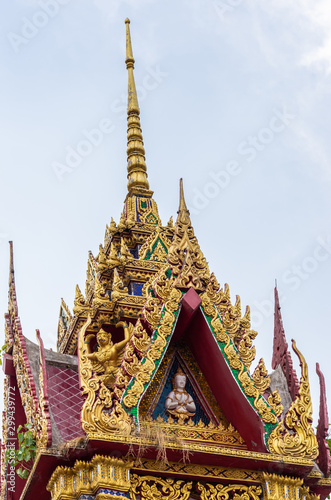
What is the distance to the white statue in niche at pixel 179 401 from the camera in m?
12.3

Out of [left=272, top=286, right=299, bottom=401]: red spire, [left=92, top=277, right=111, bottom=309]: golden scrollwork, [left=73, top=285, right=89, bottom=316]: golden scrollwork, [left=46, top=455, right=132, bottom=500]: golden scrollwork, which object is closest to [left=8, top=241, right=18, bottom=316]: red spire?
[left=92, top=277, right=111, bottom=309]: golden scrollwork

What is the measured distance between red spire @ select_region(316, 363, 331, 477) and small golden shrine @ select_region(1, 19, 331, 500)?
15 millimetres

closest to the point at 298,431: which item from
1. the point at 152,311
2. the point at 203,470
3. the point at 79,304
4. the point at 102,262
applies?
the point at 203,470

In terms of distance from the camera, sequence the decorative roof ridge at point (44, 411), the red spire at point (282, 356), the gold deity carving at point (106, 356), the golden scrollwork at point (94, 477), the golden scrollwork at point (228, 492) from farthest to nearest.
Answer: the red spire at point (282, 356)
the gold deity carving at point (106, 356)
the golden scrollwork at point (228, 492)
the decorative roof ridge at point (44, 411)
the golden scrollwork at point (94, 477)

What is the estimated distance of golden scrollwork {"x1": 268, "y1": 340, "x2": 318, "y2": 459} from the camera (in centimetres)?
1180

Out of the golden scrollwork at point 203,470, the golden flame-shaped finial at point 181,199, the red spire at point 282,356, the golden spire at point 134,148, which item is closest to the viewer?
the golden scrollwork at point 203,470

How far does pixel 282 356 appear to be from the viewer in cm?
1420

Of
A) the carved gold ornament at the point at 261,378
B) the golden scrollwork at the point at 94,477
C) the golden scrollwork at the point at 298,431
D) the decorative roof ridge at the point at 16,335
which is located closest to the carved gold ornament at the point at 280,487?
the golden scrollwork at the point at 298,431

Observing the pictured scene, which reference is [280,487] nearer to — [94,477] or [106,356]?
[94,477]

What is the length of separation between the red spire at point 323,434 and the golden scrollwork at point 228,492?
49.5 inches

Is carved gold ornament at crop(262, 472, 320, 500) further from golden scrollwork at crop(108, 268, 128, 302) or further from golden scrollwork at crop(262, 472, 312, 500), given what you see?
golden scrollwork at crop(108, 268, 128, 302)

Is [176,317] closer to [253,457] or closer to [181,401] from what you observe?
[181,401]

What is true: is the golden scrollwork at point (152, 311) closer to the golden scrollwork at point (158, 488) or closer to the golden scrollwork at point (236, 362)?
the golden scrollwork at point (236, 362)

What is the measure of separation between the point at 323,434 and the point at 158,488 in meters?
2.71
